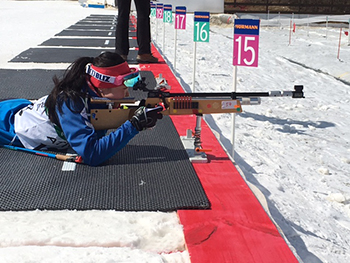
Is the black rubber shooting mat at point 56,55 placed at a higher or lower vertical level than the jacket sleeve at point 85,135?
lower

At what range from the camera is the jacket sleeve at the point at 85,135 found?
3.10m

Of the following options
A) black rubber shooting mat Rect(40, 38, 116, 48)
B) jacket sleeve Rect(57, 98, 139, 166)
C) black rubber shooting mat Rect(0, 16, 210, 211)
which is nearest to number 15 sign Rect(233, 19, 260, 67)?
black rubber shooting mat Rect(0, 16, 210, 211)

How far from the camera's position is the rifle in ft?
10.6

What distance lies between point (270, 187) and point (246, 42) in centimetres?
115

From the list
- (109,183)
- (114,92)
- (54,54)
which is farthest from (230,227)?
(54,54)

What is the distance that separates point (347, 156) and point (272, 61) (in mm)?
6201

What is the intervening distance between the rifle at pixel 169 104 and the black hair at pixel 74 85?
0.12 m

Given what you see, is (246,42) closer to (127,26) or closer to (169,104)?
(169,104)

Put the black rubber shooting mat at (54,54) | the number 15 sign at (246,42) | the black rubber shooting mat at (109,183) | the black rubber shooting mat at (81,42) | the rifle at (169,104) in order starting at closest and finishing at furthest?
the black rubber shooting mat at (109,183) < the rifle at (169,104) < the number 15 sign at (246,42) < the black rubber shooting mat at (54,54) < the black rubber shooting mat at (81,42)

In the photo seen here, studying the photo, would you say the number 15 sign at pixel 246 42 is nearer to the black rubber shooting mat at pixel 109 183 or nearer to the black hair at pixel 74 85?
the black rubber shooting mat at pixel 109 183

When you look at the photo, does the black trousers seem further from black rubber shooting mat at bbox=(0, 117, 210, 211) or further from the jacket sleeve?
the jacket sleeve

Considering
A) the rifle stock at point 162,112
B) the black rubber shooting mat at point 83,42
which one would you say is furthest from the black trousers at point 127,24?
the rifle stock at point 162,112

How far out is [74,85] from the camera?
10.5 feet

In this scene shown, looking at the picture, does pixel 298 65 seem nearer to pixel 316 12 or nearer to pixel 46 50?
pixel 46 50
